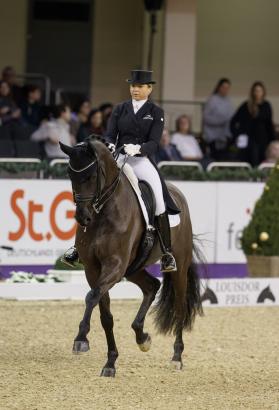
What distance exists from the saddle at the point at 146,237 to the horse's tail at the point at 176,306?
2.04 ft

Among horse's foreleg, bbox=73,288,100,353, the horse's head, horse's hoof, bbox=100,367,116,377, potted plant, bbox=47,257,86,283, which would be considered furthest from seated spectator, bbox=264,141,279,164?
horse's foreleg, bbox=73,288,100,353

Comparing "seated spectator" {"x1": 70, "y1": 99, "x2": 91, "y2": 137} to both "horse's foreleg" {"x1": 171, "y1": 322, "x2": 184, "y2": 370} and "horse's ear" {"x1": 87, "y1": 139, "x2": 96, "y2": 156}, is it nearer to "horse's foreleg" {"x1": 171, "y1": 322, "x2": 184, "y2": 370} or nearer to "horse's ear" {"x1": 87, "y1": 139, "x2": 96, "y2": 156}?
"horse's foreleg" {"x1": 171, "y1": 322, "x2": 184, "y2": 370}

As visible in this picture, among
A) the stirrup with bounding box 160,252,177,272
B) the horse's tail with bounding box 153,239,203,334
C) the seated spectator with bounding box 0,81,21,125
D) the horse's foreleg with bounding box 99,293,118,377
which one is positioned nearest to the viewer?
the horse's foreleg with bounding box 99,293,118,377

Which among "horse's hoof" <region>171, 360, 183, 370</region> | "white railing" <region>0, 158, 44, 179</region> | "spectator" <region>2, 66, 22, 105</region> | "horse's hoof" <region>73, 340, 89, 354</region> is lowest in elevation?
"horse's hoof" <region>171, 360, 183, 370</region>

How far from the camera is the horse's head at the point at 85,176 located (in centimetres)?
823

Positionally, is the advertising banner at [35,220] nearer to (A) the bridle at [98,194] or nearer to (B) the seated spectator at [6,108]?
(B) the seated spectator at [6,108]

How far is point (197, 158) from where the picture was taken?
17766 millimetres

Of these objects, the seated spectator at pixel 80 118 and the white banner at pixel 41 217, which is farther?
the seated spectator at pixel 80 118

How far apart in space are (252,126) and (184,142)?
4.63ft

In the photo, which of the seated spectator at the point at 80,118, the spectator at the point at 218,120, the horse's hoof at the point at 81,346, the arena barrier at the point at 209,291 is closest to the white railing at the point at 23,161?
the arena barrier at the point at 209,291

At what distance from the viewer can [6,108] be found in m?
16.6

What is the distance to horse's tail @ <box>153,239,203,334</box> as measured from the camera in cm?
984

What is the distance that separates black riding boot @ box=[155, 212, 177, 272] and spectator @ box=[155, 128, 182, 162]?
7.29 m

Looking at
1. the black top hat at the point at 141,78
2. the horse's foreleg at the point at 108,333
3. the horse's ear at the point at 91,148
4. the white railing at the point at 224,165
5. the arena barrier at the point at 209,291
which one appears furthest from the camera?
the white railing at the point at 224,165
